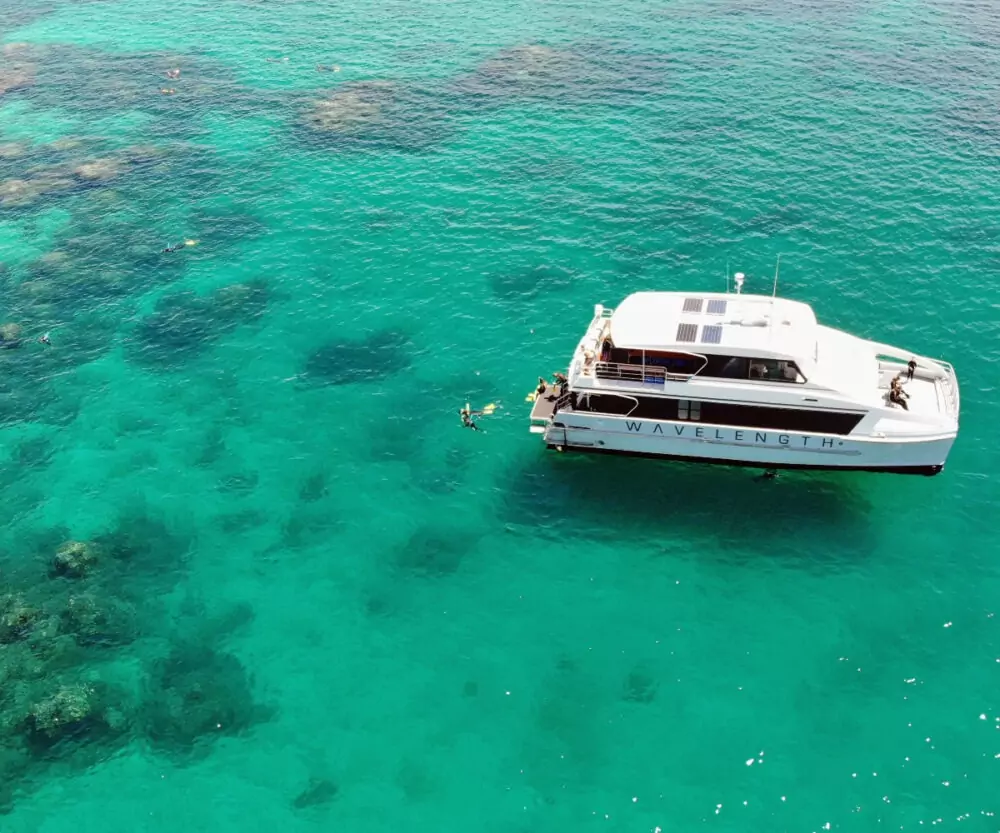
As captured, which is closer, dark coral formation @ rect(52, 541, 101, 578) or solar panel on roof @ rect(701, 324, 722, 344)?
dark coral formation @ rect(52, 541, 101, 578)

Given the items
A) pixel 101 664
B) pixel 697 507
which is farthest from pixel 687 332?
pixel 101 664

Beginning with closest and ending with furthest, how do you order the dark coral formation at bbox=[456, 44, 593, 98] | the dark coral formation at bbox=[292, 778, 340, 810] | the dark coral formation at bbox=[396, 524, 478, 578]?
the dark coral formation at bbox=[292, 778, 340, 810], the dark coral formation at bbox=[396, 524, 478, 578], the dark coral formation at bbox=[456, 44, 593, 98]

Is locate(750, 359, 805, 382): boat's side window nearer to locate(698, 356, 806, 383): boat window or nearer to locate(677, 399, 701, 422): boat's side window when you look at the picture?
locate(698, 356, 806, 383): boat window

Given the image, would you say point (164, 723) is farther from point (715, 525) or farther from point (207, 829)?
point (715, 525)

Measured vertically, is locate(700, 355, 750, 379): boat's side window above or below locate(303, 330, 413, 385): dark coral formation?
above

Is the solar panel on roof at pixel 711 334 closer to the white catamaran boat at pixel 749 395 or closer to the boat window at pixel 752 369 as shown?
the white catamaran boat at pixel 749 395

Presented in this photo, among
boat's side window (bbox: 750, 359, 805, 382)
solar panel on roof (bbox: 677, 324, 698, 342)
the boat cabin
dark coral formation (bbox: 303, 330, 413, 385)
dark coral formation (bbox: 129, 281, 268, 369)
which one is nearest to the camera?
boat's side window (bbox: 750, 359, 805, 382)

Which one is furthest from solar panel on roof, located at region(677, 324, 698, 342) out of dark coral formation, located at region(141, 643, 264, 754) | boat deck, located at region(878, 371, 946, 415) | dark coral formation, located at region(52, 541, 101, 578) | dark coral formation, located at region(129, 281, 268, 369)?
dark coral formation, located at region(52, 541, 101, 578)
